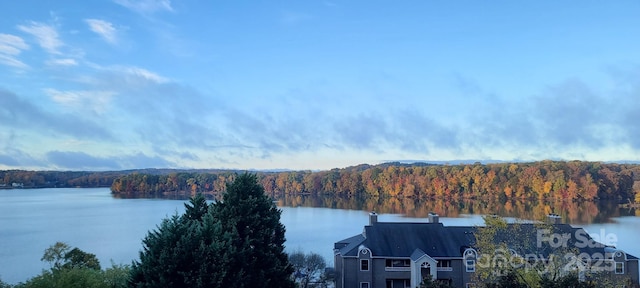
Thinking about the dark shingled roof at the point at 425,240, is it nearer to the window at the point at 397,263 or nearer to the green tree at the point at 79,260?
the window at the point at 397,263

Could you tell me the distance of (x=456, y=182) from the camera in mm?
97250

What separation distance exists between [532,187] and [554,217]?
70261 millimetres

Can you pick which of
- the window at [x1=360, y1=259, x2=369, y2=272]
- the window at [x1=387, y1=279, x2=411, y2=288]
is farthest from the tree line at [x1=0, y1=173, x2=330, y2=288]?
the window at [x1=387, y1=279, x2=411, y2=288]

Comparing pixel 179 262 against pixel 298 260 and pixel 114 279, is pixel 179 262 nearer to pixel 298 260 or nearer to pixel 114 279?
pixel 114 279

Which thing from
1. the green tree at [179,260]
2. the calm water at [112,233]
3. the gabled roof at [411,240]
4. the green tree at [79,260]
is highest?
the green tree at [179,260]

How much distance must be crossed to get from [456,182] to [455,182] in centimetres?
21

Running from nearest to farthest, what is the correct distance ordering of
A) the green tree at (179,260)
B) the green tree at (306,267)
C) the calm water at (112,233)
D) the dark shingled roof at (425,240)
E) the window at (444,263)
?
the green tree at (179,260)
the dark shingled roof at (425,240)
the window at (444,263)
the green tree at (306,267)
the calm water at (112,233)

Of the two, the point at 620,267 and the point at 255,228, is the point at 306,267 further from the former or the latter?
the point at 620,267

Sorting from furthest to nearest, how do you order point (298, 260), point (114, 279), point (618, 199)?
point (618, 199) < point (298, 260) < point (114, 279)

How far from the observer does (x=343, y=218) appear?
185ft

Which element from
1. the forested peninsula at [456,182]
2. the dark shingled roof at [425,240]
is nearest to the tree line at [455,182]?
the forested peninsula at [456,182]

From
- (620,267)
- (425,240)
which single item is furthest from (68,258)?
(620,267)

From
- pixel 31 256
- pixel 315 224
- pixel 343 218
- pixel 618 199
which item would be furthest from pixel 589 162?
pixel 31 256

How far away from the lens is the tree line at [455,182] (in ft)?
272
